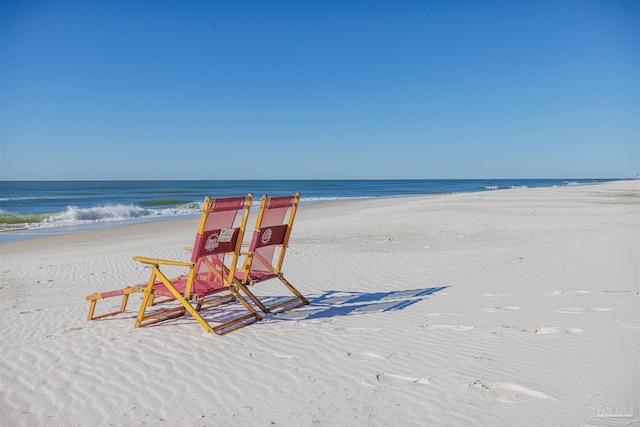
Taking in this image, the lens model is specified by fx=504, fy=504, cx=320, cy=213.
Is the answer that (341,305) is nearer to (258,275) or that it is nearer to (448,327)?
(258,275)

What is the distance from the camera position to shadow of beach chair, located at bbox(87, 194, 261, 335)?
17.0 feet

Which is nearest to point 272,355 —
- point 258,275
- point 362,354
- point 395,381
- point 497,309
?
point 362,354

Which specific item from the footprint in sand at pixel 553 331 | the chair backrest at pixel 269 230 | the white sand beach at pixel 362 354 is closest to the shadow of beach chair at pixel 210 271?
the white sand beach at pixel 362 354

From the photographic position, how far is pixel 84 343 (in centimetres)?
503

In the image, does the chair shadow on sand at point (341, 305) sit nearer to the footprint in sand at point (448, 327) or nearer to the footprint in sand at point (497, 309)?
the footprint in sand at point (448, 327)

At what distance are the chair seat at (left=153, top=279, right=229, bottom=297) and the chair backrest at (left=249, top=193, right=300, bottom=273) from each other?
1.93 ft

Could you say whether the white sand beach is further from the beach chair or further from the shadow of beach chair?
the beach chair

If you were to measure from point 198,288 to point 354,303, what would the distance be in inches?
84.8

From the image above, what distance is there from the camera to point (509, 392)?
358cm

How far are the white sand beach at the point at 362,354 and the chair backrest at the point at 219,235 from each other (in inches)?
27.4

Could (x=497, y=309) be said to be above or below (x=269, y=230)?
below

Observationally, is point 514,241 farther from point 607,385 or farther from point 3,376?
point 3,376

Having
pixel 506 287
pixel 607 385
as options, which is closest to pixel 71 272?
pixel 506 287

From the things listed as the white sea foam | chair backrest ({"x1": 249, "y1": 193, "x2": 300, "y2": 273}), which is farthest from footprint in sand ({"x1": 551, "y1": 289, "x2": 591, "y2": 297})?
the white sea foam
